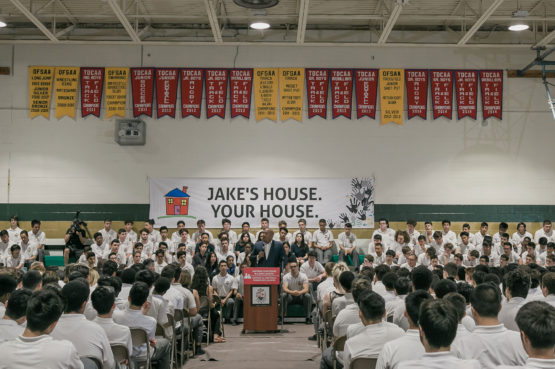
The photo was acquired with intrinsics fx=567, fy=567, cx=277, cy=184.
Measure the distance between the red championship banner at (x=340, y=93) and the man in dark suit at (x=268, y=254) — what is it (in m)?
4.66

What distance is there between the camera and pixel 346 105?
47.2ft

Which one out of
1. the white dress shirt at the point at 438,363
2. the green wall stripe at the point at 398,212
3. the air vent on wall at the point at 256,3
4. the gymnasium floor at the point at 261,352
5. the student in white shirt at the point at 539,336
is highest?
the air vent on wall at the point at 256,3

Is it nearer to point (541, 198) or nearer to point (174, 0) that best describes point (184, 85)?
point (174, 0)

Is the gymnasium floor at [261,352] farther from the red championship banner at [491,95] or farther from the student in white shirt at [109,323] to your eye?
the red championship banner at [491,95]

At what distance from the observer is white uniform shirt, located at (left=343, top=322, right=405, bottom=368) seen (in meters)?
4.09

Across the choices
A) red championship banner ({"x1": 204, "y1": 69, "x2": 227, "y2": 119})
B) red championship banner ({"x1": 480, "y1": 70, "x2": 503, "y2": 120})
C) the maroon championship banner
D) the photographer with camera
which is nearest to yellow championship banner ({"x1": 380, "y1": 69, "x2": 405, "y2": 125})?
red championship banner ({"x1": 480, "y1": 70, "x2": 503, "y2": 120})

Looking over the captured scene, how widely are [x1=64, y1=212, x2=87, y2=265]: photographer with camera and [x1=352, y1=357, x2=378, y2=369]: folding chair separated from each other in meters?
10.5

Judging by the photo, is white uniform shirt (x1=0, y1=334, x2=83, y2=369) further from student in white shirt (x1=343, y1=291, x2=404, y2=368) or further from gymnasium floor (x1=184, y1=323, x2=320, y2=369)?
gymnasium floor (x1=184, y1=323, x2=320, y2=369)

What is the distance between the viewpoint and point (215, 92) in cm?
1433

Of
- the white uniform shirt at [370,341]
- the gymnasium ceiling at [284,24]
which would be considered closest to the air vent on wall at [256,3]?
the gymnasium ceiling at [284,24]

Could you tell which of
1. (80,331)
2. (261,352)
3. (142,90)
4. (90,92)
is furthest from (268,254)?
(80,331)

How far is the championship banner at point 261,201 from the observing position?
14070 mm

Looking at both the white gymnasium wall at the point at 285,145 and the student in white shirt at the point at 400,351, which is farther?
the white gymnasium wall at the point at 285,145

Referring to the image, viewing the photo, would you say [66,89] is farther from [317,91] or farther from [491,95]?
[491,95]
